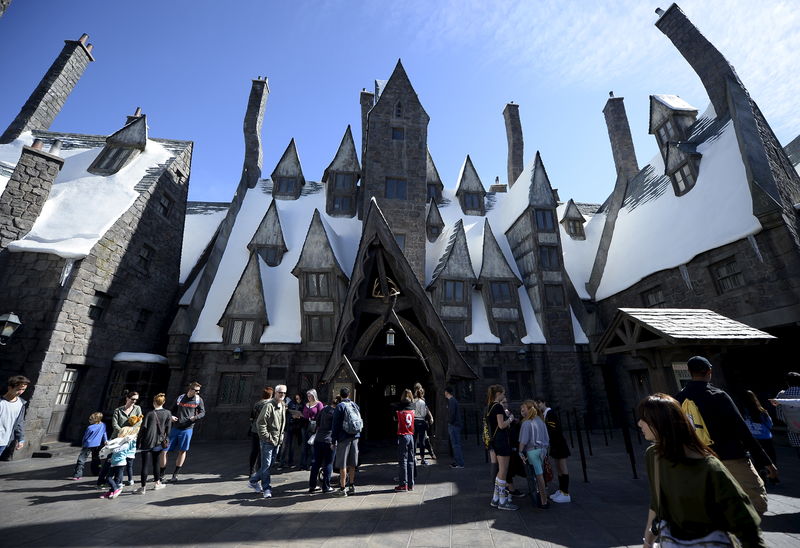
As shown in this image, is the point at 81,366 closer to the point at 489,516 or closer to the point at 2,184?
the point at 2,184

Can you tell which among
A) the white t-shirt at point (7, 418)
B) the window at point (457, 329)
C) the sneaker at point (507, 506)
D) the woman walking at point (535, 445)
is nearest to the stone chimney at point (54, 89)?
the white t-shirt at point (7, 418)

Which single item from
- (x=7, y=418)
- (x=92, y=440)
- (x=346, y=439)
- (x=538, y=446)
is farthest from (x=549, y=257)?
(x=7, y=418)

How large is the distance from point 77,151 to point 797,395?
2523cm

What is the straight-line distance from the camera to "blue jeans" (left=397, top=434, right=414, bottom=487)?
6.29 m

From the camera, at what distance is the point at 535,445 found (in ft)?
17.3

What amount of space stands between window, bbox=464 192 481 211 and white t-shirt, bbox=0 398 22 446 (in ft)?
65.4

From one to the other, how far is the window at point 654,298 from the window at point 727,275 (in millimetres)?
2037

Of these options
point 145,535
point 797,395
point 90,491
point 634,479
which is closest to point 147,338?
point 90,491

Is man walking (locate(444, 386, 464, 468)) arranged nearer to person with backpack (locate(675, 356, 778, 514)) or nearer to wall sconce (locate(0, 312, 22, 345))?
person with backpack (locate(675, 356, 778, 514))

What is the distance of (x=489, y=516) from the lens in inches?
195

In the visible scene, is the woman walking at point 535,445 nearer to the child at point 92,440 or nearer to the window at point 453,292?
the child at point 92,440

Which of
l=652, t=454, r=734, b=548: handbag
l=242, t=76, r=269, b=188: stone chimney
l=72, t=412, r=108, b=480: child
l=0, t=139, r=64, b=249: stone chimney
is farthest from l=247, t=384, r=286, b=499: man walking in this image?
l=242, t=76, r=269, b=188: stone chimney

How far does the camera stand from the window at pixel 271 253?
1648 centimetres

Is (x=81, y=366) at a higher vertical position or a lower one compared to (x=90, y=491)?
higher
